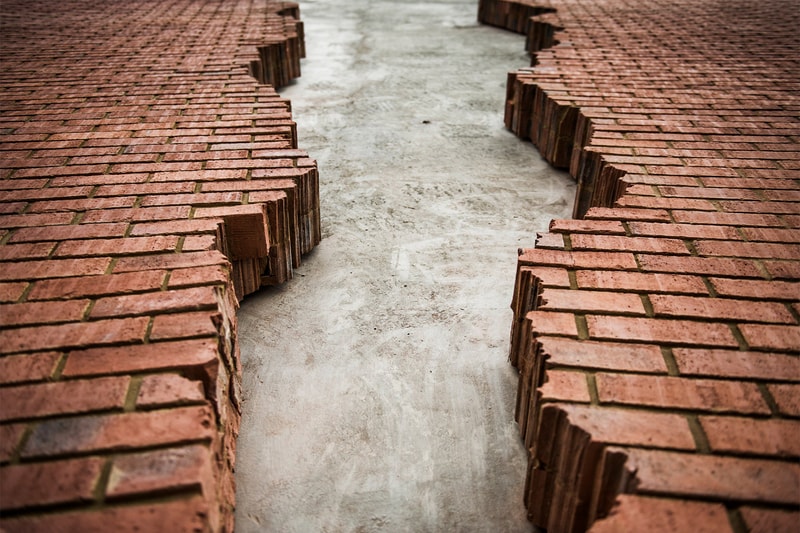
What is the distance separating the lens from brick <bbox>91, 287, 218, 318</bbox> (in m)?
1.80

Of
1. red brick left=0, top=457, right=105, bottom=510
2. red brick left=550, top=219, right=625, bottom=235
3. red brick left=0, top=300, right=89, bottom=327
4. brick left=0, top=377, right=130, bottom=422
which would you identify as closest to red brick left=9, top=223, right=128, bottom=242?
red brick left=0, top=300, right=89, bottom=327

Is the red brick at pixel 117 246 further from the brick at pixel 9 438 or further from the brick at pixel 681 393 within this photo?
the brick at pixel 681 393

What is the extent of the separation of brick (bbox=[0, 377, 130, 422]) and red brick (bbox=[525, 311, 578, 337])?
121cm

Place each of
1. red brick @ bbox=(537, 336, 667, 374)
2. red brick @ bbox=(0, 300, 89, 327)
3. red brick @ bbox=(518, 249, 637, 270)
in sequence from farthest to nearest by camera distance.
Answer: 1. red brick @ bbox=(518, 249, 637, 270)
2. red brick @ bbox=(0, 300, 89, 327)
3. red brick @ bbox=(537, 336, 667, 374)

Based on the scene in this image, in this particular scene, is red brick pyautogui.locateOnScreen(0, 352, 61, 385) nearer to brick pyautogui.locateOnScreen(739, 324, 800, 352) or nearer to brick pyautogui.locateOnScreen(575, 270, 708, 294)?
brick pyautogui.locateOnScreen(575, 270, 708, 294)

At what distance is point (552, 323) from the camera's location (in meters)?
1.81

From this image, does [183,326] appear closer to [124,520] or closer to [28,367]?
[28,367]

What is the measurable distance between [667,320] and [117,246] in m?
1.95

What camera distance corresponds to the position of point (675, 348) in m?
1.72

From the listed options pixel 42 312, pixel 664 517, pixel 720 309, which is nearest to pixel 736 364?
pixel 720 309

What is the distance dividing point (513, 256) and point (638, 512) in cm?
187

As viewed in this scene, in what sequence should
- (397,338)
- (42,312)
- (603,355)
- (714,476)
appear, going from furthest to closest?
(397,338)
(42,312)
(603,355)
(714,476)

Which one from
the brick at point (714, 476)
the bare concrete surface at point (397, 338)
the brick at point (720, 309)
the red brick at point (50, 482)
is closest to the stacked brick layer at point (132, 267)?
the red brick at point (50, 482)

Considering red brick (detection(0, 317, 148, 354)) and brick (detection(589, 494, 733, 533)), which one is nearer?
brick (detection(589, 494, 733, 533))
